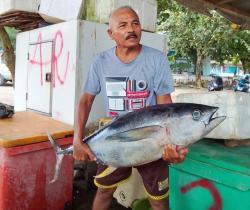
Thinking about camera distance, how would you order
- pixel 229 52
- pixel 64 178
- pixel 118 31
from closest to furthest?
1. pixel 118 31
2. pixel 64 178
3. pixel 229 52

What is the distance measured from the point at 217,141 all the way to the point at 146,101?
30.4 inches

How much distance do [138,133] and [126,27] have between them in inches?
29.2

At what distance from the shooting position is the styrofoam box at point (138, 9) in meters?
4.03

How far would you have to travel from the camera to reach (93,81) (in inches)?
97.7

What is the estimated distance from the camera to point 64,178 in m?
3.40

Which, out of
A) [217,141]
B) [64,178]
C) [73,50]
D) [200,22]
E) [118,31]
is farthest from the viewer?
[200,22]

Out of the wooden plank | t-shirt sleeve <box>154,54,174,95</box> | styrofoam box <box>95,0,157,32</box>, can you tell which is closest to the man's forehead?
t-shirt sleeve <box>154,54,174,95</box>

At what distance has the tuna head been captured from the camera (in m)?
1.84

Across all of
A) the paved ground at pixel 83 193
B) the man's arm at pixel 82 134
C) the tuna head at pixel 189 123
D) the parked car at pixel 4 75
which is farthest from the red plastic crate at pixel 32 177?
the parked car at pixel 4 75

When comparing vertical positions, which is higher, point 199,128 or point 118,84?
point 118,84

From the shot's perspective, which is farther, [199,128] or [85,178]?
[85,178]

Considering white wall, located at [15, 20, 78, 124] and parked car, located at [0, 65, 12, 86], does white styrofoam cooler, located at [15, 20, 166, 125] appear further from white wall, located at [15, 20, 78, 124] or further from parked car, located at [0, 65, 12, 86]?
parked car, located at [0, 65, 12, 86]

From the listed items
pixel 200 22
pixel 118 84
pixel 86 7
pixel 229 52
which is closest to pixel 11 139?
pixel 118 84

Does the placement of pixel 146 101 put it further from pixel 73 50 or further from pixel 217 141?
pixel 73 50
